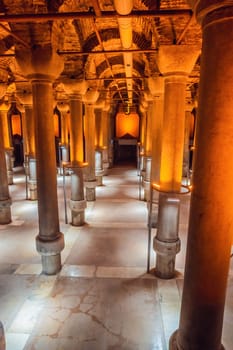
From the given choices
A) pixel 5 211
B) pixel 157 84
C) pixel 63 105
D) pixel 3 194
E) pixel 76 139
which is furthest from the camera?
Answer: pixel 63 105

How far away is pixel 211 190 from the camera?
1.84 m

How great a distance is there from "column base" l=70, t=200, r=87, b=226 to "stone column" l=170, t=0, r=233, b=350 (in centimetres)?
540

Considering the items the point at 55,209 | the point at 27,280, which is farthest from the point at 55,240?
the point at 27,280

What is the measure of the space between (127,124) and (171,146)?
678 inches

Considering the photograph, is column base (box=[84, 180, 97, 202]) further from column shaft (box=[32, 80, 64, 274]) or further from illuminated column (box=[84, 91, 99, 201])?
column shaft (box=[32, 80, 64, 274])

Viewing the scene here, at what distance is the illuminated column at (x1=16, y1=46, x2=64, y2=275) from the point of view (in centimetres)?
414

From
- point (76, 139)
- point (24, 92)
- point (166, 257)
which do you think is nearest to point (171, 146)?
point (166, 257)

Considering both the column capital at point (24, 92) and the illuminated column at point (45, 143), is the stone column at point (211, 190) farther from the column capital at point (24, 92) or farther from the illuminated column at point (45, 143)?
the column capital at point (24, 92)

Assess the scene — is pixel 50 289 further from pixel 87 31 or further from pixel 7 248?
pixel 87 31

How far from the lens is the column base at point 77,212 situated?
7309 mm

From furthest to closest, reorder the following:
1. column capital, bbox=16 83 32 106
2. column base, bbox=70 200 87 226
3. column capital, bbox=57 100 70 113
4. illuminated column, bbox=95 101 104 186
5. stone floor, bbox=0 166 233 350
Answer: column capital, bbox=57 100 70 113
illuminated column, bbox=95 101 104 186
column capital, bbox=16 83 32 106
column base, bbox=70 200 87 226
stone floor, bbox=0 166 233 350

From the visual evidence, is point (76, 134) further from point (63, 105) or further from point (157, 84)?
Result: point (63, 105)

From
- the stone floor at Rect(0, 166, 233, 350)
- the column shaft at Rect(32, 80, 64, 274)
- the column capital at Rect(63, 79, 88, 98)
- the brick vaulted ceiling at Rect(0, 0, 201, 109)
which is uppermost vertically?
the brick vaulted ceiling at Rect(0, 0, 201, 109)

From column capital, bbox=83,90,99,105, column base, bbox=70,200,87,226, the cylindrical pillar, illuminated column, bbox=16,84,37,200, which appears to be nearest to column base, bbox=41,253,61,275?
column base, bbox=70,200,87,226
